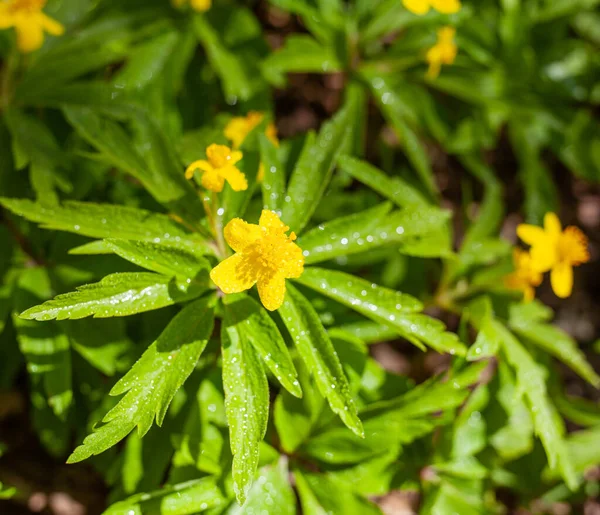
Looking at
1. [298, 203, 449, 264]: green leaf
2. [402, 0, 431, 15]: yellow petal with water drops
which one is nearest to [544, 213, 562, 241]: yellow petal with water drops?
[298, 203, 449, 264]: green leaf

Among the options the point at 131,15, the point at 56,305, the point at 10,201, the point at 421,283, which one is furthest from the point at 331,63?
the point at 56,305

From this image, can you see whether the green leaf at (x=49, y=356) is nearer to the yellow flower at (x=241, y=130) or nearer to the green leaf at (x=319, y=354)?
the green leaf at (x=319, y=354)

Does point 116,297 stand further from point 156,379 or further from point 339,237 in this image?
point 339,237

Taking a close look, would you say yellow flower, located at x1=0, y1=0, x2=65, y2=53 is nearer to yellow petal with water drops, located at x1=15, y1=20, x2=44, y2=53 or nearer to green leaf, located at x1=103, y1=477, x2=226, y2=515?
yellow petal with water drops, located at x1=15, y1=20, x2=44, y2=53

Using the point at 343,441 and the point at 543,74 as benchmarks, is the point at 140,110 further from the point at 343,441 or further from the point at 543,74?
the point at 543,74

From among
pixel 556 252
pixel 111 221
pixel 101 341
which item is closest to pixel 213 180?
pixel 111 221

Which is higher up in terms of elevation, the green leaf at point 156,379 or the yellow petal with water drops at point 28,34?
the yellow petal with water drops at point 28,34

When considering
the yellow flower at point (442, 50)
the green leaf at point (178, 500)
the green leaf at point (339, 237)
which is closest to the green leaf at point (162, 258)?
the green leaf at point (339, 237)
